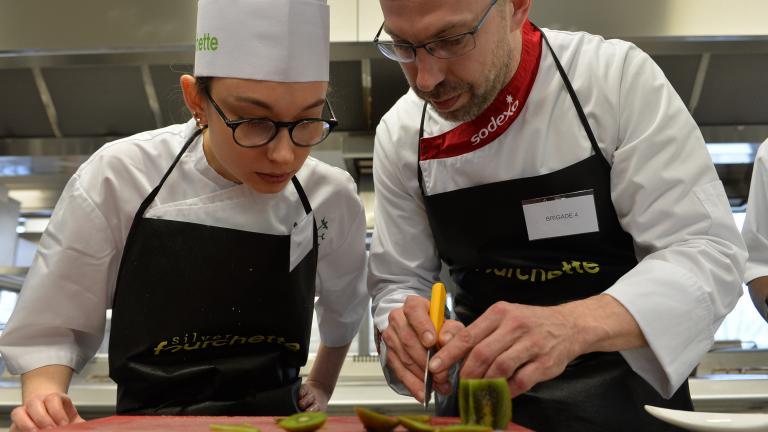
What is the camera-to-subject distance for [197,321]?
1.46 meters

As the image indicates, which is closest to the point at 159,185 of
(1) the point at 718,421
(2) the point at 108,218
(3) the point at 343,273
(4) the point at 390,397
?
(2) the point at 108,218

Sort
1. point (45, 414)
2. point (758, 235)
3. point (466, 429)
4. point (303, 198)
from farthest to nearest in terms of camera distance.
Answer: point (758, 235) < point (303, 198) < point (45, 414) < point (466, 429)

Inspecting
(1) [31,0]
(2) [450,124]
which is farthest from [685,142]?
(1) [31,0]

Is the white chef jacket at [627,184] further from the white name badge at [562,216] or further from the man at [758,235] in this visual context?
the man at [758,235]

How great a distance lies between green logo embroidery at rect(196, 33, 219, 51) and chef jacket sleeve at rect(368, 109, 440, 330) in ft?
1.39

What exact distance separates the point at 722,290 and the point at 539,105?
47cm

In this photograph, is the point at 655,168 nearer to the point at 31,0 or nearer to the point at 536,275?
the point at 536,275

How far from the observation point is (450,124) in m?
1.60

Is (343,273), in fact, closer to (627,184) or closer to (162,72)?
(627,184)

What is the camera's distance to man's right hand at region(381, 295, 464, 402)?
1194 millimetres

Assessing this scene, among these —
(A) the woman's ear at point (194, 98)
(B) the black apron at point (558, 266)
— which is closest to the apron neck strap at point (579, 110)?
(B) the black apron at point (558, 266)

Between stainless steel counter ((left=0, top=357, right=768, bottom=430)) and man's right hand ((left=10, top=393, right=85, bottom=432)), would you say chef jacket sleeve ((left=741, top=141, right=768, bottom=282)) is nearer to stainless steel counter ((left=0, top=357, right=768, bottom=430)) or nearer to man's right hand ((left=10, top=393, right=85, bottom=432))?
stainless steel counter ((left=0, top=357, right=768, bottom=430))

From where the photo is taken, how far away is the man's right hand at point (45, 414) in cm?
122

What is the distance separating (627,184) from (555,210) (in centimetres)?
13
